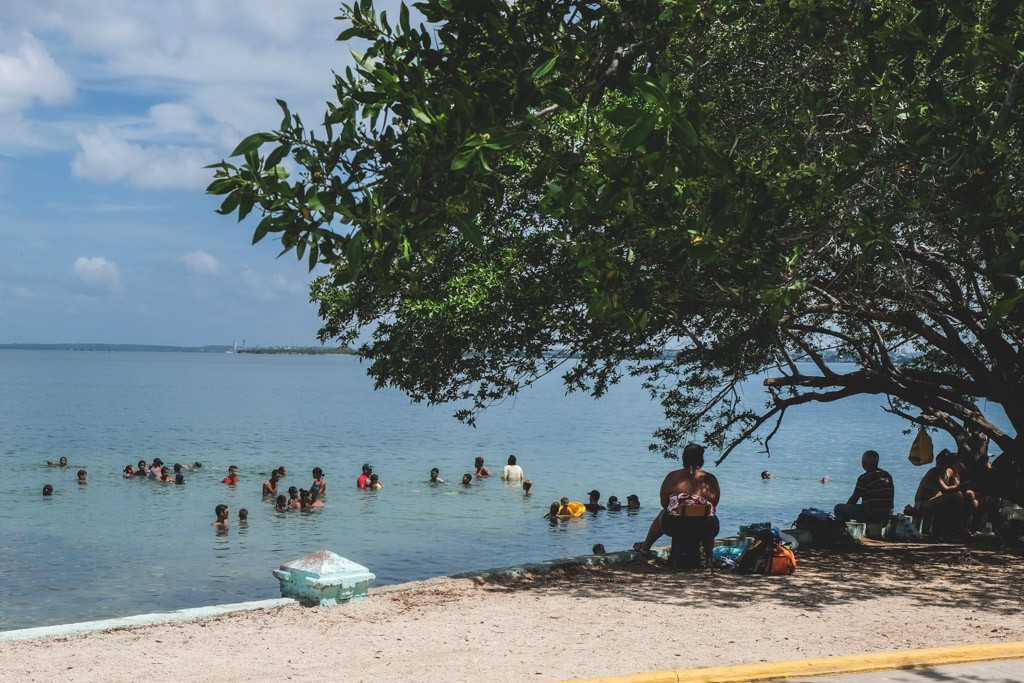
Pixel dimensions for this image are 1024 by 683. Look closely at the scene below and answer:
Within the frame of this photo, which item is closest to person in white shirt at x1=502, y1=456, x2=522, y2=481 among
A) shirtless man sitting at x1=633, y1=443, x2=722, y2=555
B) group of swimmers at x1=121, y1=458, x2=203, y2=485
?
group of swimmers at x1=121, y1=458, x2=203, y2=485

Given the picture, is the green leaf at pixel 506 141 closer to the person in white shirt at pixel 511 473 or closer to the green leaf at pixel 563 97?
the green leaf at pixel 563 97

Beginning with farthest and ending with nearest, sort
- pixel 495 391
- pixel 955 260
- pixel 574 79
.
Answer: pixel 495 391, pixel 955 260, pixel 574 79

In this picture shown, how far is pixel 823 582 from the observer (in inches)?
→ 464

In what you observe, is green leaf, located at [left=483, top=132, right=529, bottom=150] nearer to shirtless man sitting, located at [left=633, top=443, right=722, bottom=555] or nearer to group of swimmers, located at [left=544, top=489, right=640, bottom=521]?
shirtless man sitting, located at [left=633, top=443, right=722, bottom=555]

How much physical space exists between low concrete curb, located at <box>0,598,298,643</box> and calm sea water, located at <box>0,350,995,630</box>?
8492mm

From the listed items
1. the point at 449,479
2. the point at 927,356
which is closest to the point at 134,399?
the point at 449,479

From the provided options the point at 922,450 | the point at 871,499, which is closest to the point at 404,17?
the point at 871,499

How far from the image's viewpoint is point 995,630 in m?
9.20

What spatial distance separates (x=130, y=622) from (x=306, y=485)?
31.2 m

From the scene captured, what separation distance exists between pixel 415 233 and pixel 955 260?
30.2 feet

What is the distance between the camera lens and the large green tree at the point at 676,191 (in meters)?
6.32

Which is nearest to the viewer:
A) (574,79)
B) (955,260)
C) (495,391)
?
(574,79)

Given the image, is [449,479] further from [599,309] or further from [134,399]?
[134,399]

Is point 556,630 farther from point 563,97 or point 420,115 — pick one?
point 420,115
